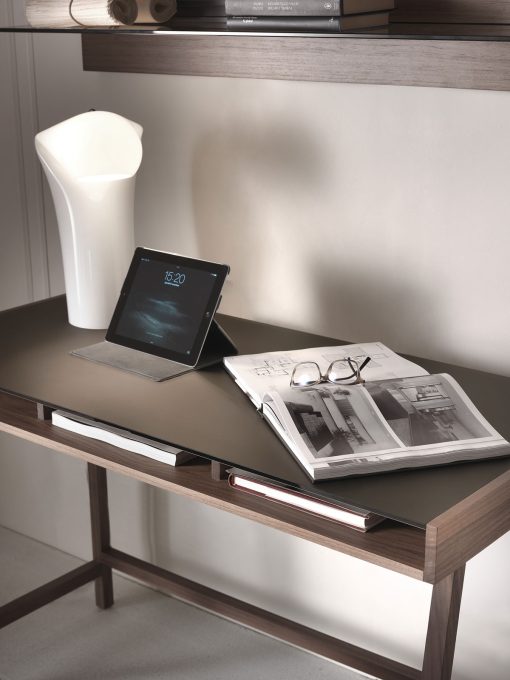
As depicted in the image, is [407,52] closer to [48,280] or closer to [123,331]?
[123,331]

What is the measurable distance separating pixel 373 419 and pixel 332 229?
0.62 meters

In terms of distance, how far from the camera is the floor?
2.21m

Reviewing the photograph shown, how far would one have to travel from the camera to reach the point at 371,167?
186 centimetres

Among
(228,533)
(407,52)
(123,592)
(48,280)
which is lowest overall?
(123,592)

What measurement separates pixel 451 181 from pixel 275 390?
0.54 metres

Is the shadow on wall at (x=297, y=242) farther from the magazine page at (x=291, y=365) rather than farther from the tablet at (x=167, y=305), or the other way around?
the tablet at (x=167, y=305)

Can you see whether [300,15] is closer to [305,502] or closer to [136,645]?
[305,502]

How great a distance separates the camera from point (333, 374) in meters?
1.60

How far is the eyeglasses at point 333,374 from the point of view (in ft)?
5.18

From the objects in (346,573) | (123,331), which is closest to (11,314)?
(123,331)

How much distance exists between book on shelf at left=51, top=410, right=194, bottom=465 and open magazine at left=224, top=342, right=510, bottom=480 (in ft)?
0.52

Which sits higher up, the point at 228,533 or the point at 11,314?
the point at 11,314

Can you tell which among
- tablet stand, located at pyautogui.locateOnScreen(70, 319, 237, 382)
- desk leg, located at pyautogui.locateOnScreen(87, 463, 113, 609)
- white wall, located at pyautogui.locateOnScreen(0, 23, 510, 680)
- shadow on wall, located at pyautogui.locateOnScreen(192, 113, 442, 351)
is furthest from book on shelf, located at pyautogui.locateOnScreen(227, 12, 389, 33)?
desk leg, located at pyautogui.locateOnScreen(87, 463, 113, 609)

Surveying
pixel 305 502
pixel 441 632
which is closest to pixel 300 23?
pixel 305 502
